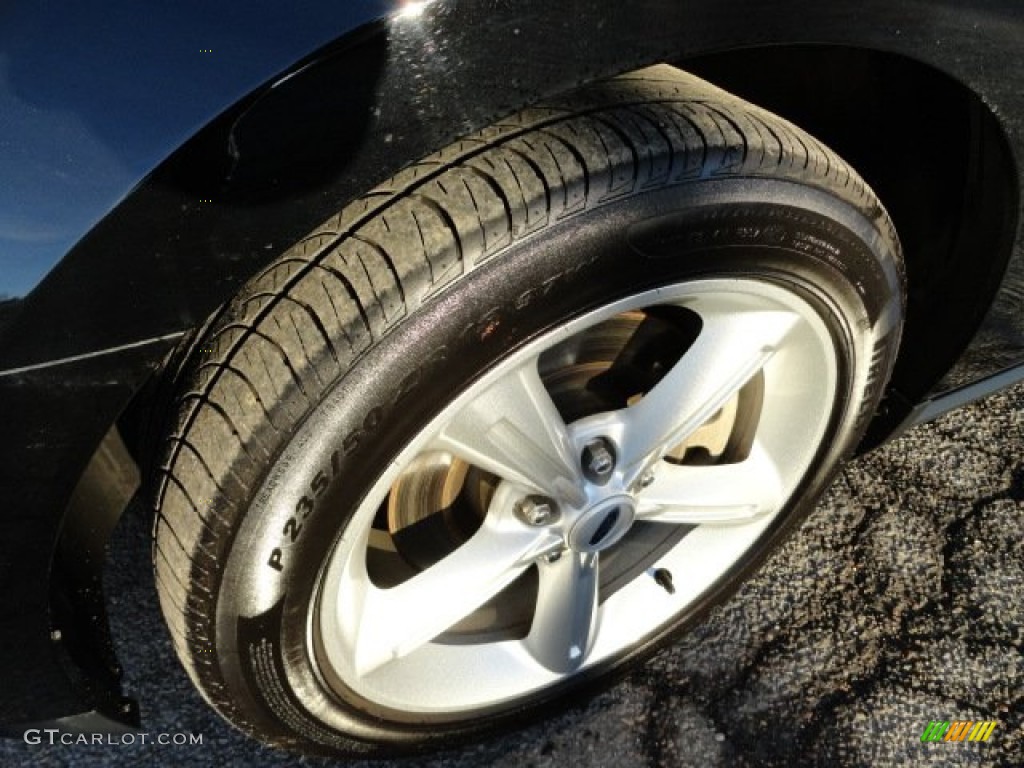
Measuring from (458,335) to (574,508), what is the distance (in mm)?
488

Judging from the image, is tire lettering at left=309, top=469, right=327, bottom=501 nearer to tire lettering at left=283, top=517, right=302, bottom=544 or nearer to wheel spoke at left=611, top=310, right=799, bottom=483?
tire lettering at left=283, top=517, right=302, bottom=544

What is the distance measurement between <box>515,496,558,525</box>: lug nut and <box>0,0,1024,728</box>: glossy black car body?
580 millimetres

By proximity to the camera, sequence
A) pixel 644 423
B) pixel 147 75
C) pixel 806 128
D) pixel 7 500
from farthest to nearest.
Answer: pixel 806 128
pixel 644 423
pixel 7 500
pixel 147 75

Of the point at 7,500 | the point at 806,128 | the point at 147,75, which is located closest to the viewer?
the point at 147,75

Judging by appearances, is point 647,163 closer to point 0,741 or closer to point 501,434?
point 501,434

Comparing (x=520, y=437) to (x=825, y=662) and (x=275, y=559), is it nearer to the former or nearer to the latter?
(x=275, y=559)

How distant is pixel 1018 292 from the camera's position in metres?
1.57

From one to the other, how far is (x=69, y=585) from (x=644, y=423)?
0.83 m

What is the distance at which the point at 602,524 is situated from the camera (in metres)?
1.53

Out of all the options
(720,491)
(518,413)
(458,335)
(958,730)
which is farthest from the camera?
(958,730)

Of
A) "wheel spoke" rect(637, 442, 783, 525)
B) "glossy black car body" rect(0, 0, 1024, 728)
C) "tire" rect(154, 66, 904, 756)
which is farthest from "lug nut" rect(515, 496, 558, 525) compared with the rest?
"glossy black car body" rect(0, 0, 1024, 728)

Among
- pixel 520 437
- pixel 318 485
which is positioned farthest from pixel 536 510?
pixel 318 485

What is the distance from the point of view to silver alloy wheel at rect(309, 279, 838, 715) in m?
1.28

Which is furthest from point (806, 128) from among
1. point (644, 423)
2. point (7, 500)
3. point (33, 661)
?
point (33, 661)
